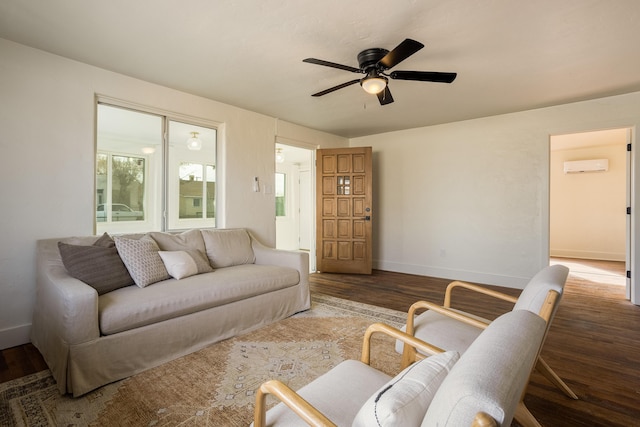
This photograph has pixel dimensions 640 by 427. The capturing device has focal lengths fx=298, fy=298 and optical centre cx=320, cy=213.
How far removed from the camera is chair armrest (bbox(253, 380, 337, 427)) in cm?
83

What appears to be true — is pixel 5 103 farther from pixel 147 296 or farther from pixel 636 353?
pixel 636 353

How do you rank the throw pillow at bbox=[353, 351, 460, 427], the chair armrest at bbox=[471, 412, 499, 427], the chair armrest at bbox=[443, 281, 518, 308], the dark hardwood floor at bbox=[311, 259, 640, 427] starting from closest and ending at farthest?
the chair armrest at bbox=[471, 412, 499, 427] → the throw pillow at bbox=[353, 351, 460, 427] → the dark hardwood floor at bbox=[311, 259, 640, 427] → the chair armrest at bbox=[443, 281, 518, 308]

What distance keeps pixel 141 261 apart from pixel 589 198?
8.54 meters

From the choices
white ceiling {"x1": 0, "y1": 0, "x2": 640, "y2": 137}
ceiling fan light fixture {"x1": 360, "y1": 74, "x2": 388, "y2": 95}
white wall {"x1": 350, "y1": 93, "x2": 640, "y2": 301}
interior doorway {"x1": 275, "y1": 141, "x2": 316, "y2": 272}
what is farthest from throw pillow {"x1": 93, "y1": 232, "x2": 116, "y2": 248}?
interior doorway {"x1": 275, "y1": 141, "x2": 316, "y2": 272}

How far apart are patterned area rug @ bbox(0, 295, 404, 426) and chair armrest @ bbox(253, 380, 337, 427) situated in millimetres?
762

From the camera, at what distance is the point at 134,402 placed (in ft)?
5.67

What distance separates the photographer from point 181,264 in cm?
262

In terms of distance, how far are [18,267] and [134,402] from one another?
5.61 ft

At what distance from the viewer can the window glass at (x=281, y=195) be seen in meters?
7.53

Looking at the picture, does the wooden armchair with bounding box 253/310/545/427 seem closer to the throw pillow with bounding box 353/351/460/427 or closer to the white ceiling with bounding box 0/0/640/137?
the throw pillow with bounding box 353/351/460/427

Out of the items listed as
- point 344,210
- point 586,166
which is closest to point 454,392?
point 344,210

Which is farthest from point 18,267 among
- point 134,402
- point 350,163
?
point 350,163

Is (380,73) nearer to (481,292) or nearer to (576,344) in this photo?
(481,292)

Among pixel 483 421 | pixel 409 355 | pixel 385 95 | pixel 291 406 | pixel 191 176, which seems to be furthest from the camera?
pixel 191 176
